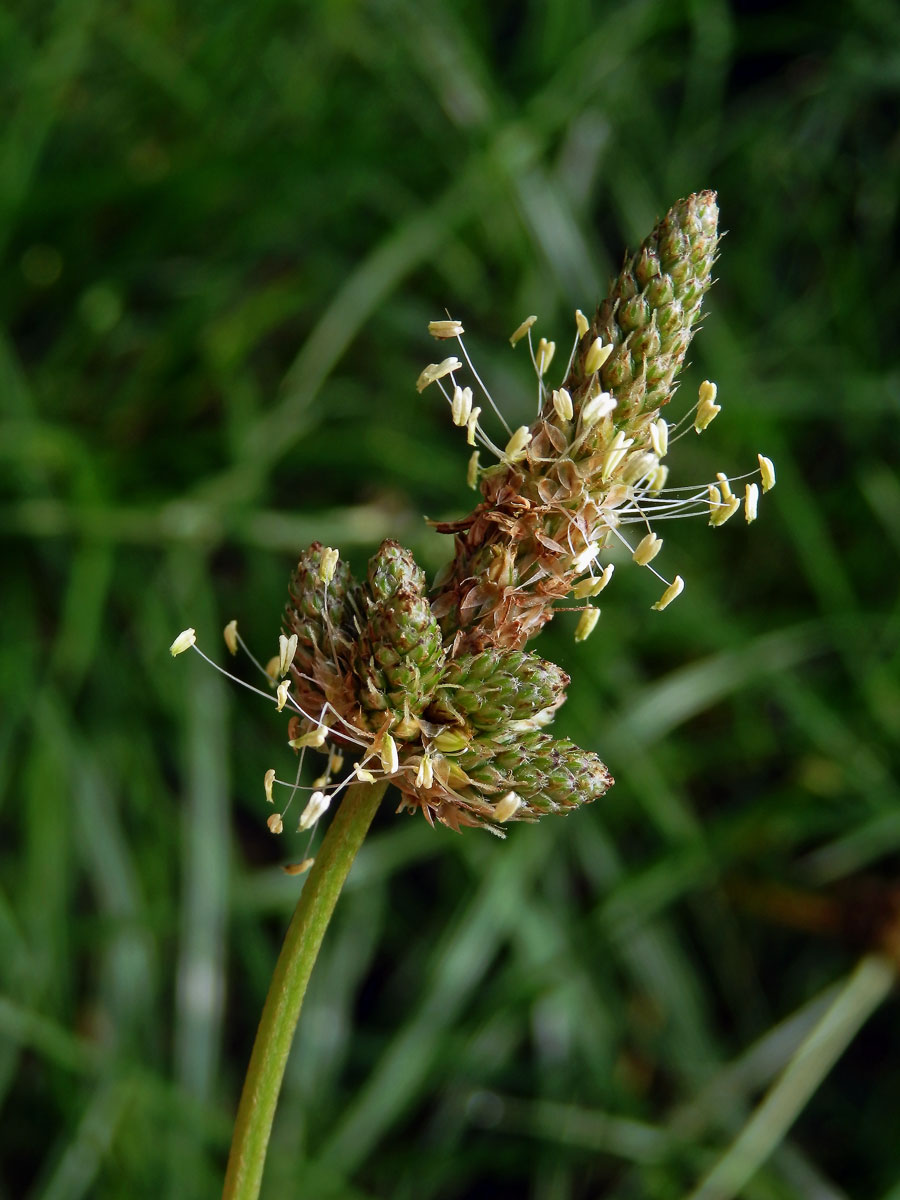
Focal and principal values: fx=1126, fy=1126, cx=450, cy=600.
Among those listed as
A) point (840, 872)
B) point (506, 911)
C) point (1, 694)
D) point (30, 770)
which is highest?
point (1, 694)

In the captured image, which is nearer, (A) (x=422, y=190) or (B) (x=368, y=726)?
(B) (x=368, y=726)

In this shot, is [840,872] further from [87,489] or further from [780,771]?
[87,489]

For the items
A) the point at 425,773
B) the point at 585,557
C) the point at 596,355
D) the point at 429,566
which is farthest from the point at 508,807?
the point at 429,566

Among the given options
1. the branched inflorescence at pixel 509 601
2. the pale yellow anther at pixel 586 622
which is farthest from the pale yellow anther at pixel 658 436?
the pale yellow anther at pixel 586 622

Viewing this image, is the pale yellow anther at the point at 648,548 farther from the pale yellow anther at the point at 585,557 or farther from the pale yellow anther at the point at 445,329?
the pale yellow anther at the point at 445,329

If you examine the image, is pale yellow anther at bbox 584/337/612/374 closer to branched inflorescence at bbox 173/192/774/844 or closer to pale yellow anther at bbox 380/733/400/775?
branched inflorescence at bbox 173/192/774/844

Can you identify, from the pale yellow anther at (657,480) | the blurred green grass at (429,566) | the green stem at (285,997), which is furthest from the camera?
the blurred green grass at (429,566)

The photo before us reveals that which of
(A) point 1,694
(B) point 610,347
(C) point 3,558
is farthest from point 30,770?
(B) point 610,347

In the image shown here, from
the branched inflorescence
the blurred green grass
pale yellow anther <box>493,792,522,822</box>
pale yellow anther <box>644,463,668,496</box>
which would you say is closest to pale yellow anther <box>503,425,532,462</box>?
the branched inflorescence
